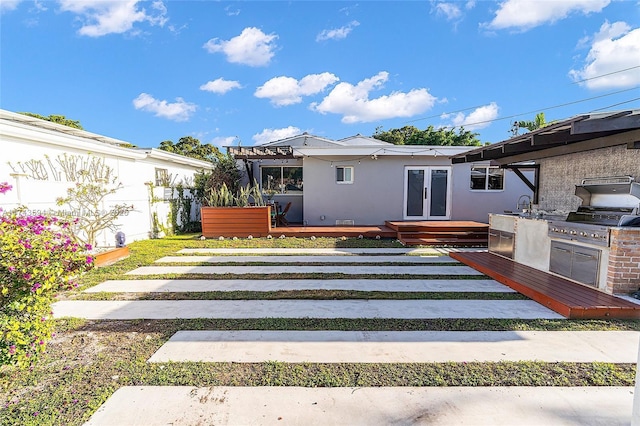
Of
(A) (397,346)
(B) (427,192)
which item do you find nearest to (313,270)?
(A) (397,346)

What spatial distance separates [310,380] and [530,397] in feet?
Result: 5.15

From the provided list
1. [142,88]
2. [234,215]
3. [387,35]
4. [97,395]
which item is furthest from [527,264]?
[142,88]

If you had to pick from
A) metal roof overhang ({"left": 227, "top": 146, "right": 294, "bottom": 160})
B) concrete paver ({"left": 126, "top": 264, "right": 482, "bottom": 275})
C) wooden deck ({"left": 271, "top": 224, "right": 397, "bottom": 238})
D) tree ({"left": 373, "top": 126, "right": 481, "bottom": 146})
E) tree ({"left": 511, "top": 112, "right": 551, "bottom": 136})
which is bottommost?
concrete paver ({"left": 126, "top": 264, "right": 482, "bottom": 275})

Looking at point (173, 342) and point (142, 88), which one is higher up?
point (142, 88)

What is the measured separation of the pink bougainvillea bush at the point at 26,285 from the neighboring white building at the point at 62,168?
447 centimetres

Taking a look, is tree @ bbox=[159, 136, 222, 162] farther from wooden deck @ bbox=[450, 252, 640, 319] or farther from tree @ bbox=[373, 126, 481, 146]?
wooden deck @ bbox=[450, 252, 640, 319]

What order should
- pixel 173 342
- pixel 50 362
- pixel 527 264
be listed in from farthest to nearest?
pixel 527 264 → pixel 173 342 → pixel 50 362

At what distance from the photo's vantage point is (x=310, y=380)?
7.27 feet

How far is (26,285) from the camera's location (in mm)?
2023

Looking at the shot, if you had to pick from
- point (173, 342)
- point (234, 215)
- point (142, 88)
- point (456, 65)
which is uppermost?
point (456, 65)

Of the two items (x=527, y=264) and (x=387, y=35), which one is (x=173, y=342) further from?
(x=387, y=35)

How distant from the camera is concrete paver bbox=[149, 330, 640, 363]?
2.53 meters

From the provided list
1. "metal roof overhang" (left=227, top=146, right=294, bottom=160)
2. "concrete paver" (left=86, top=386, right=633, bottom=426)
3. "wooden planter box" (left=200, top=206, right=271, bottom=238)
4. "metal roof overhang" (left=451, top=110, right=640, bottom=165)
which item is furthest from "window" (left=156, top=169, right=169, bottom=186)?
"metal roof overhang" (left=451, top=110, right=640, bottom=165)

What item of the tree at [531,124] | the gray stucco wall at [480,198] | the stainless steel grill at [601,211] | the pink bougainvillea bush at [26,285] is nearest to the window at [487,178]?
the gray stucco wall at [480,198]
